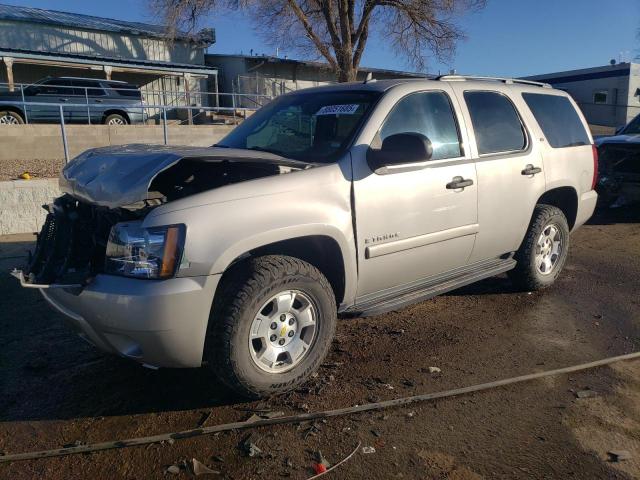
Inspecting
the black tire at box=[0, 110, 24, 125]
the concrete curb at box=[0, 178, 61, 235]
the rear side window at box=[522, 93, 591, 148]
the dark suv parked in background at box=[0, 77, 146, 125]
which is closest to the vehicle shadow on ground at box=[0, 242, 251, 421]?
the concrete curb at box=[0, 178, 61, 235]

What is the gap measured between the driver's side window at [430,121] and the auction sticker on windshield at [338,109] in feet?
0.91

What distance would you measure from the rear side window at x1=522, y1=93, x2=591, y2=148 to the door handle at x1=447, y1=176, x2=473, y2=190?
1.40m

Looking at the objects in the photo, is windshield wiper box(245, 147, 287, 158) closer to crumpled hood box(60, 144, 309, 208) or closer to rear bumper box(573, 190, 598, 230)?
crumpled hood box(60, 144, 309, 208)

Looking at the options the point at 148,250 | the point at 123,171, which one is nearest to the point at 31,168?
the point at 123,171

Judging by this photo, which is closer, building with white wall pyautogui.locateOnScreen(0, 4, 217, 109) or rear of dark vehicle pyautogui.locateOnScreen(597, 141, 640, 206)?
rear of dark vehicle pyautogui.locateOnScreen(597, 141, 640, 206)

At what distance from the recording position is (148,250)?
290cm

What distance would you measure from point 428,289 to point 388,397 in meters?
1.04

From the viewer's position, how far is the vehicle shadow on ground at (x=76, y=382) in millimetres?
3305

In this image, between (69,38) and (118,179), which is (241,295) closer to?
Answer: (118,179)

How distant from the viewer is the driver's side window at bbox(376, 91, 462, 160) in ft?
13.0

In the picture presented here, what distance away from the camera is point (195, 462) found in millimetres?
2750

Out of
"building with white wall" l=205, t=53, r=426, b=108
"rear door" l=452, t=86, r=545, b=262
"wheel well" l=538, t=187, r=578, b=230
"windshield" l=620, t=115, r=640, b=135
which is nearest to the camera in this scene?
"rear door" l=452, t=86, r=545, b=262

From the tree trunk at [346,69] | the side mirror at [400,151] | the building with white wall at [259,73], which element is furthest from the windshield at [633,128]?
the building with white wall at [259,73]

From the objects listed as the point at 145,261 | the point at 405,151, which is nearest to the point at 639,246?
the point at 405,151
